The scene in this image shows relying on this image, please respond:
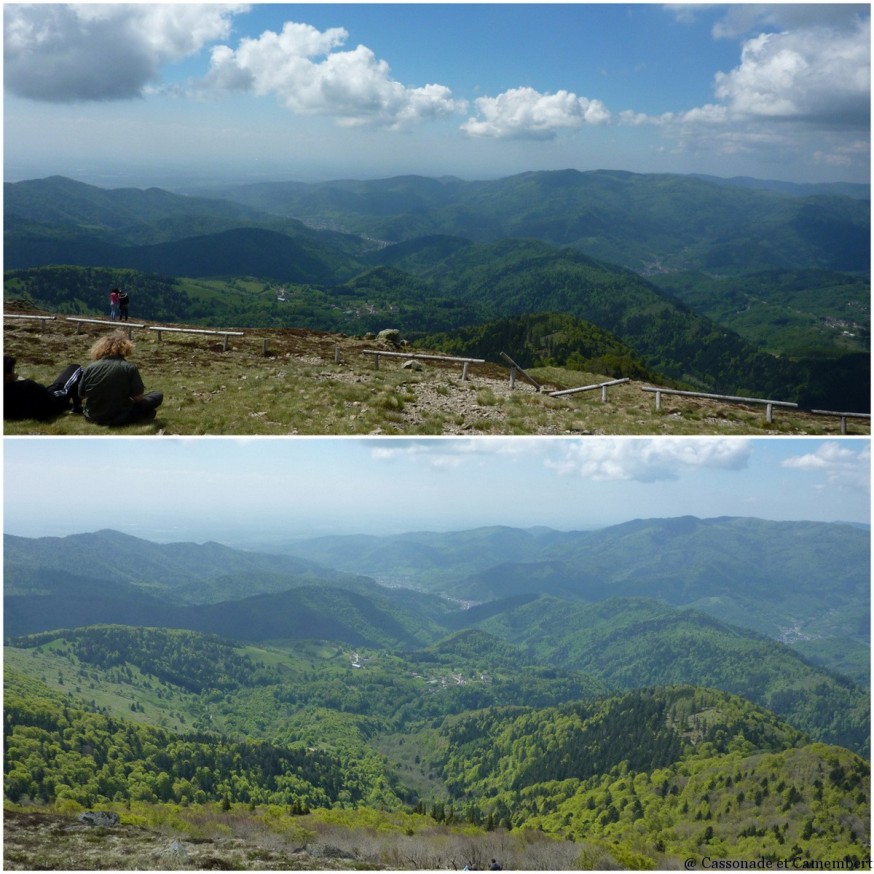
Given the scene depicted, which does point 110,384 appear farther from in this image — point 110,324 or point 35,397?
point 110,324

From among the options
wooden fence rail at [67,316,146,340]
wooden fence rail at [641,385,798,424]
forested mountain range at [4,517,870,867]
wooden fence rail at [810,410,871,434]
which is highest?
wooden fence rail at [67,316,146,340]

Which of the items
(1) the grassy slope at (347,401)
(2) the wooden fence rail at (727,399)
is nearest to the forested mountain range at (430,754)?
(1) the grassy slope at (347,401)

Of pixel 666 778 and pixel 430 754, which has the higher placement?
pixel 666 778

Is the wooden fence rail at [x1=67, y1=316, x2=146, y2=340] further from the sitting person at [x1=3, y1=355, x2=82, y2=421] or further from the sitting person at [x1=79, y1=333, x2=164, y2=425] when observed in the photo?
the sitting person at [x1=79, y1=333, x2=164, y2=425]

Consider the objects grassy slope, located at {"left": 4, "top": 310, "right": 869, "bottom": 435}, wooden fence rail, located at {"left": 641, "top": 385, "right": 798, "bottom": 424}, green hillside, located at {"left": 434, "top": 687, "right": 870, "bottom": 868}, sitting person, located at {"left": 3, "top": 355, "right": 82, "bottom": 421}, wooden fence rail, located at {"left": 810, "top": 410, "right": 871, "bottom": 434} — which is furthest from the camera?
green hillside, located at {"left": 434, "top": 687, "right": 870, "bottom": 868}

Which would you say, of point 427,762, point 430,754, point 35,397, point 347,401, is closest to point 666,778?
point 427,762

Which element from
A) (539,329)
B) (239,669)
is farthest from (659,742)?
(239,669)

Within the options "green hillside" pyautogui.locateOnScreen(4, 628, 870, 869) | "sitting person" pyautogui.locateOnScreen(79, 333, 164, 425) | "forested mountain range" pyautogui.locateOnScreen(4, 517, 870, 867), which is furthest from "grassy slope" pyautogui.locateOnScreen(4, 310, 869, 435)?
"forested mountain range" pyautogui.locateOnScreen(4, 517, 870, 867)
